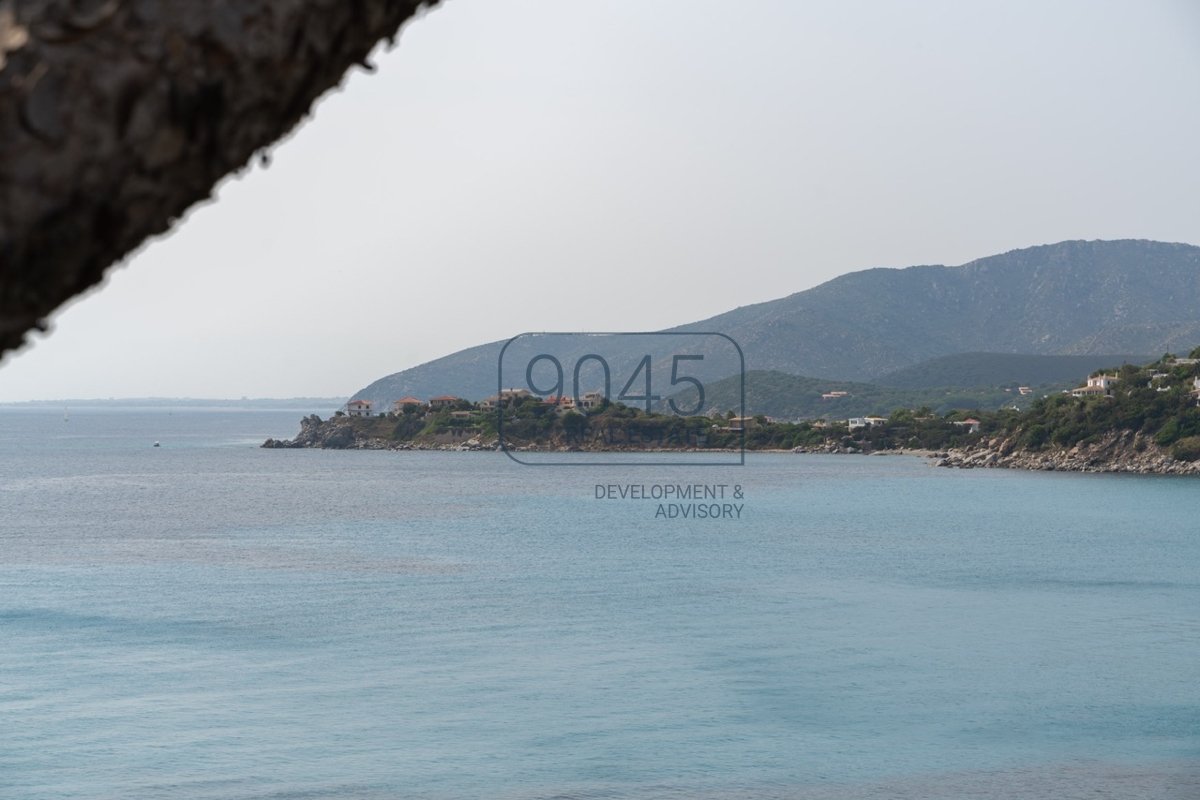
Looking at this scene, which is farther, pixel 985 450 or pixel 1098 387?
pixel 985 450

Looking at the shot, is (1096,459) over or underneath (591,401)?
underneath

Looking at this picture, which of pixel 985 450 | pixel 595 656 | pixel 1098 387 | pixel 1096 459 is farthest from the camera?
pixel 985 450

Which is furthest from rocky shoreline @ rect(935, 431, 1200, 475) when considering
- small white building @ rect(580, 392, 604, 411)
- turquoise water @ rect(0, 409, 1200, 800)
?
small white building @ rect(580, 392, 604, 411)

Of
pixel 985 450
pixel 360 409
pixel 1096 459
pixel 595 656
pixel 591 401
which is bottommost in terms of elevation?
pixel 595 656

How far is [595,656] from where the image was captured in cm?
1967

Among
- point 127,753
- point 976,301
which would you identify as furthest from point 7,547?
point 976,301

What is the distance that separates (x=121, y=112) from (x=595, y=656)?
19.0 m

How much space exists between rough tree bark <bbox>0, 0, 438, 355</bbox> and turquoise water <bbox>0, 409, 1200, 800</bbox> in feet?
40.8

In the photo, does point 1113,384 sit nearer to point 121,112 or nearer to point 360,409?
point 360,409

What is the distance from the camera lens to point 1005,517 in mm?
42844

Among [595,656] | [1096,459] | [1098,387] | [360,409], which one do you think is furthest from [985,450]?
[595,656]

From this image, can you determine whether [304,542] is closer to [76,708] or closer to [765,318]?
[76,708]

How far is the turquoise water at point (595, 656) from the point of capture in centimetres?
1396

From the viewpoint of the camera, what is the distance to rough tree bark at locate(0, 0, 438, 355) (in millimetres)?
1068
